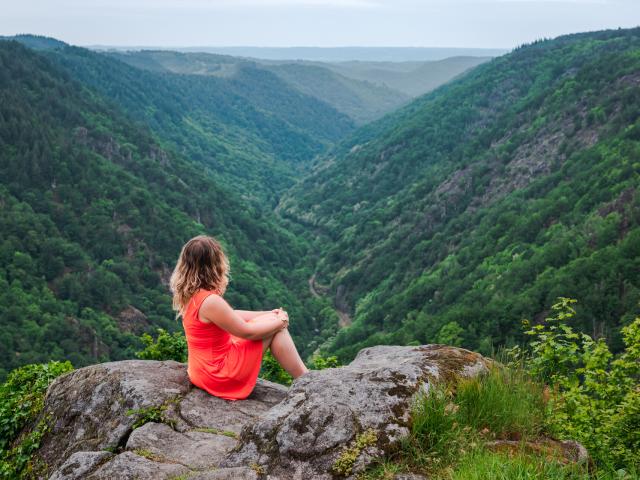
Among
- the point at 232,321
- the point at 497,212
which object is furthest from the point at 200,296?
the point at 497,212

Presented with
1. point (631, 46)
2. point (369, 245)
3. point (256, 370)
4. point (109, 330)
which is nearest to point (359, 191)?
point (369, 245)

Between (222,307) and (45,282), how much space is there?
327 ft

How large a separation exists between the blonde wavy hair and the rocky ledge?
5.48 feet

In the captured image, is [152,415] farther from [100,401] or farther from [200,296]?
[200,296]

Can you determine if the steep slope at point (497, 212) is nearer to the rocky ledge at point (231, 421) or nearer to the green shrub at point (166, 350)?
the green shrub at point (166, 350)

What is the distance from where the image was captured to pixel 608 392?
745 centimetres

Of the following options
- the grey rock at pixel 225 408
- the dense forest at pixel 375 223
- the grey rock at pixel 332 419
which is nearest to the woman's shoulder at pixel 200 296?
the grey rock at pixel 225 408

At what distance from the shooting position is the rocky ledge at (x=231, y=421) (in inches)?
256

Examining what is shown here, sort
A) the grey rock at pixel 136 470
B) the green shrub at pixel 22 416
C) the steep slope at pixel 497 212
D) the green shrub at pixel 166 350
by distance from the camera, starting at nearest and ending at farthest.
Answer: the grey rock at pixel 136 470 < the green shrub at pixel 22 416 < the green shrub at pixel 166 350 < the steep slope at pixel 497 212

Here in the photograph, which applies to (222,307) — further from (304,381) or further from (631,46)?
(631,46)

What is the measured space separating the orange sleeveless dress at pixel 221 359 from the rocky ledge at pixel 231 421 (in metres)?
0.22

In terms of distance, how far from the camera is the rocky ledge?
21.3ft

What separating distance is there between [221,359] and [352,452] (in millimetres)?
3221

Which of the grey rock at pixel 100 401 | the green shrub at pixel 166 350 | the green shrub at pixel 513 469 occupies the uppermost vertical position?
the green shrub at pixel 513 469
